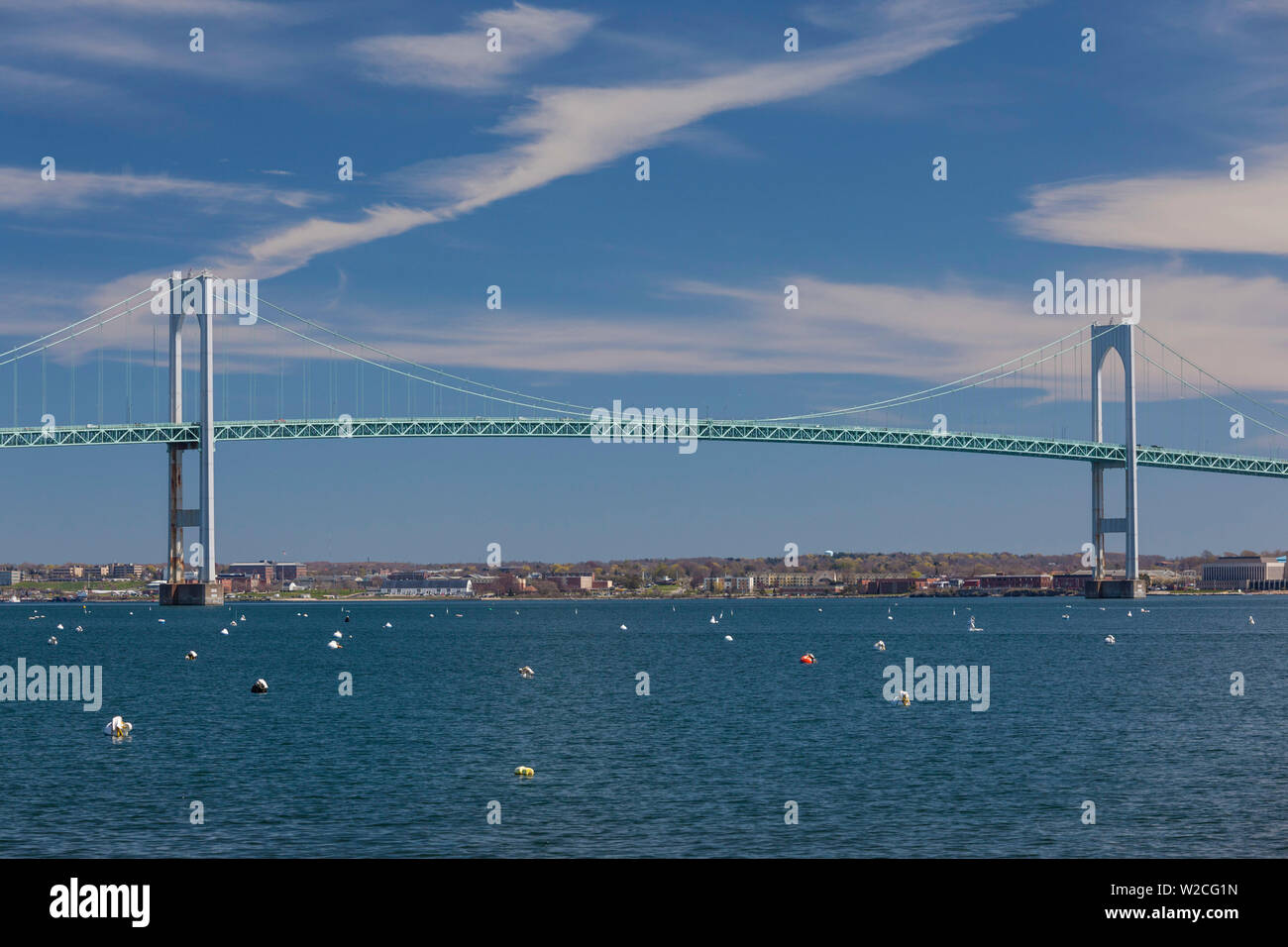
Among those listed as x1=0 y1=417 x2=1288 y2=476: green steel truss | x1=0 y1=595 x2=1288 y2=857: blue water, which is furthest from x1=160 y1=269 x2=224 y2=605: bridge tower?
x1=0 y1=595 x2=1288 y2=857: blue water

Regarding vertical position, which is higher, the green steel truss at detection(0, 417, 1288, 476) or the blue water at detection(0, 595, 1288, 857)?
the green steel truss at detection(0, 417, 1288, 476)

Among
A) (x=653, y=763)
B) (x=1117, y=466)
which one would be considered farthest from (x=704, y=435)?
(x=653, y=763)

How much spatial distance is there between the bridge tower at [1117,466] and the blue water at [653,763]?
6654cm

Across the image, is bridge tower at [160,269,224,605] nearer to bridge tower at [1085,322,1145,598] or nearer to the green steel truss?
the green steel truss

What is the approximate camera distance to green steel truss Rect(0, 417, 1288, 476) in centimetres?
10150

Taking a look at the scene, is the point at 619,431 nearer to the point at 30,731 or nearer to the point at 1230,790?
the point at 30,731

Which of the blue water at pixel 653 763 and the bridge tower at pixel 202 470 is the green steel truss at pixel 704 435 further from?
the blue water at pixel 653 763

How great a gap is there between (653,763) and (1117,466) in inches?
4128

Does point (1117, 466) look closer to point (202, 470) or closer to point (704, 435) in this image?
point (704, 435)

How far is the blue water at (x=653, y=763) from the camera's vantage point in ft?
57.4

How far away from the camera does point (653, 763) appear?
79.6ft

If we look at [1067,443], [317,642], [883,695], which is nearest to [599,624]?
[317,642]

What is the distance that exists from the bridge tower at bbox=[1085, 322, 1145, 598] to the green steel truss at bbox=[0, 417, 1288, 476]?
7.32 feet

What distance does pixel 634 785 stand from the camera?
71.0 ft
